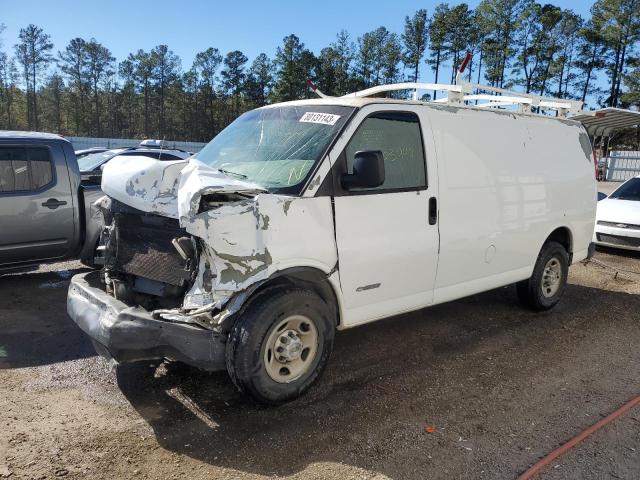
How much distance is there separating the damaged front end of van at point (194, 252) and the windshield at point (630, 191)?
8.40 metres

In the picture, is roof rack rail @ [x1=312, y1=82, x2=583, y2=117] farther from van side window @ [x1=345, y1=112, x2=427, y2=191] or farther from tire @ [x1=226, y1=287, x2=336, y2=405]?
tire @ [x1=226, y1=287, x2=336, y2=405]

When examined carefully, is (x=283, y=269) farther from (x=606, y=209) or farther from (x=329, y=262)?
(x=606, y=209)

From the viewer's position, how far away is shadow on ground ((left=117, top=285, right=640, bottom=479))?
3.04 m

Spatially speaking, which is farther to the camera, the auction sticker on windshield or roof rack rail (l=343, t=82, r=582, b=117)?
roof rack rail (l=343, t=82, r=582, b=117)

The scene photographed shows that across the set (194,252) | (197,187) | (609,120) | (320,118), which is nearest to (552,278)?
(320,118)

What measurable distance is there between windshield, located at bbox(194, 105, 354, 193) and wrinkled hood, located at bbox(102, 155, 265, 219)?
0.37 m

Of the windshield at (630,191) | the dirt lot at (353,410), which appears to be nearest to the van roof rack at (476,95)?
the dirt lot at (353,410)

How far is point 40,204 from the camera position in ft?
19.4

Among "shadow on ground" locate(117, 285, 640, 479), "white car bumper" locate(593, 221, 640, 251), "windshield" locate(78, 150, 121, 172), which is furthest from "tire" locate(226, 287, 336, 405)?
"windshield" locate(78, 150, 121, 172)

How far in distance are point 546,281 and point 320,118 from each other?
3583mm

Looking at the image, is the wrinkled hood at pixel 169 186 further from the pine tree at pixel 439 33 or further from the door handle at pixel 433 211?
the pine tree at pixel 439 33

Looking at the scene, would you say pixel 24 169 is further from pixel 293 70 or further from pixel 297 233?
pixel 293 70

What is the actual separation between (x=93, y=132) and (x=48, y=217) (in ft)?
234

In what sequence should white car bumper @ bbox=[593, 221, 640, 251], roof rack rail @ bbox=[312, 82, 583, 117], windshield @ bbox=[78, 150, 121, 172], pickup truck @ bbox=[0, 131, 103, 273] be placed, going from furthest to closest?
windshield @ bbox=[78, 150, 121, 172] < white car bumper @ bbox=[593, 221, 640, 251] < pickup truck @ bbox=[0, 131, 103, 273] < roof rack rail @ bbox=[312, 82, 583, 117]
